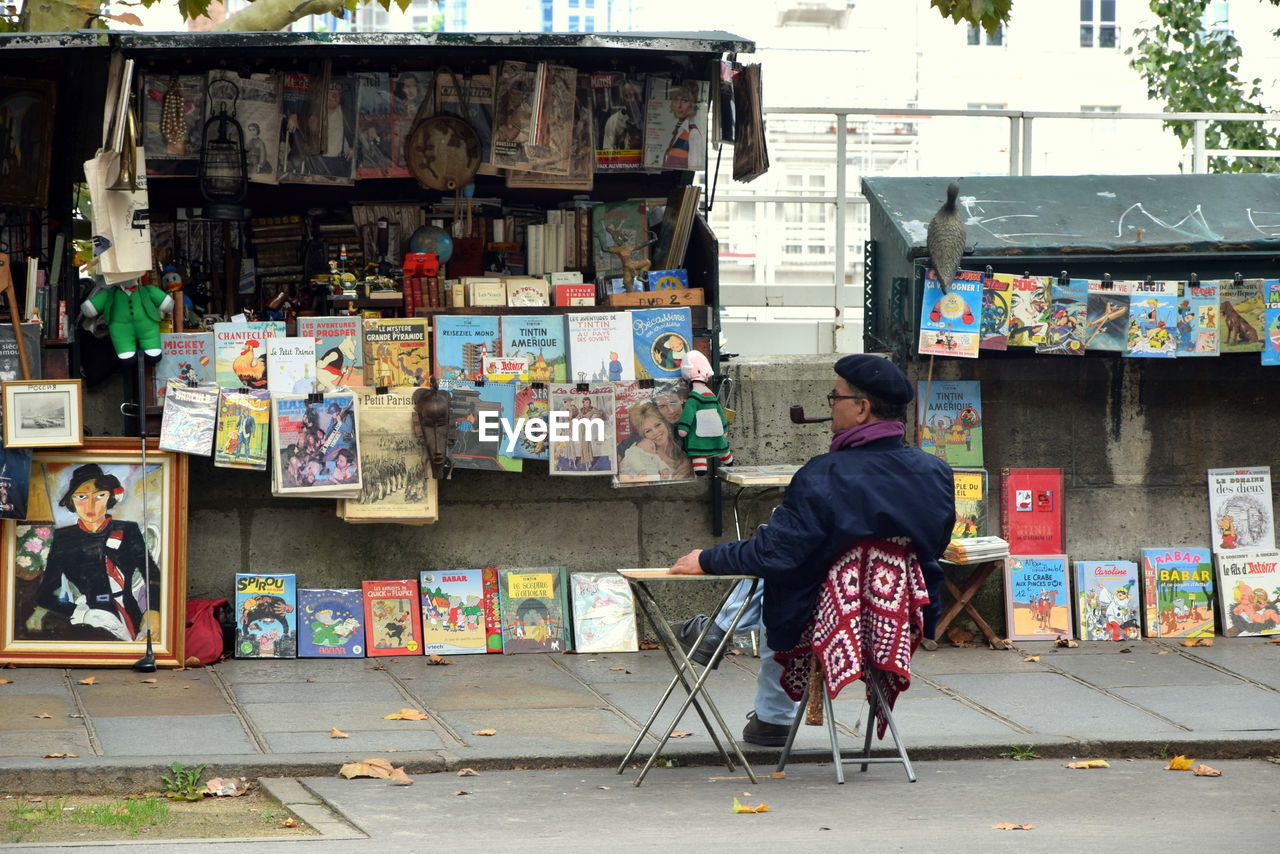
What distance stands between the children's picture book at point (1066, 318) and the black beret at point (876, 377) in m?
2.75

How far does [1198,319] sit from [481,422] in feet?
13.1

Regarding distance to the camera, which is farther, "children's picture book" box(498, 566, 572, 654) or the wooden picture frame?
"children's picture book" box(498, 566, 572, 654)

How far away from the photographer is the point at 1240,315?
877 cm

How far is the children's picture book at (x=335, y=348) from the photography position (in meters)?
8.23

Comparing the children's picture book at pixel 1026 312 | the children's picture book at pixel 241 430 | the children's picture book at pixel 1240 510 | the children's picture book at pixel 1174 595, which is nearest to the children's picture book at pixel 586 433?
the children's picture book at pixel 241 430

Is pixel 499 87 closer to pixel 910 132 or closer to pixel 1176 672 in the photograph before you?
pixel 1176 672

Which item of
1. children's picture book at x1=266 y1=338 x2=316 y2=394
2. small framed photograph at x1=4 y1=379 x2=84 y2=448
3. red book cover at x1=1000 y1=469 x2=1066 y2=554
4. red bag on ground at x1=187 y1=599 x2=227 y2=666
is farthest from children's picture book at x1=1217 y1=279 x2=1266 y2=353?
small framed photograph at x1=4 y1=379 x2=84 y2=448

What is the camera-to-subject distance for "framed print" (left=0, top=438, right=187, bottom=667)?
7816mm

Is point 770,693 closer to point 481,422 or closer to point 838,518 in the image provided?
point 838,518

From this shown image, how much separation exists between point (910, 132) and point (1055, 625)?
9.80m

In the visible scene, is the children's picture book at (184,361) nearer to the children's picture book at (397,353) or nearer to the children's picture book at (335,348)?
the children's picture book at (335,348)

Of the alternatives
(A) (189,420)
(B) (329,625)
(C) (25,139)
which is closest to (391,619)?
(B) (329,625)

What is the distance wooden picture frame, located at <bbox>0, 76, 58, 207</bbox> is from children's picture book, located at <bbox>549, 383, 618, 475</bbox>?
289 centimetres

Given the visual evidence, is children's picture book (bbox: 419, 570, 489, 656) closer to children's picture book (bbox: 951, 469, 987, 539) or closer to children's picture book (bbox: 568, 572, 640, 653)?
children's picture book (bbox: 568, 572, 640, 653)
